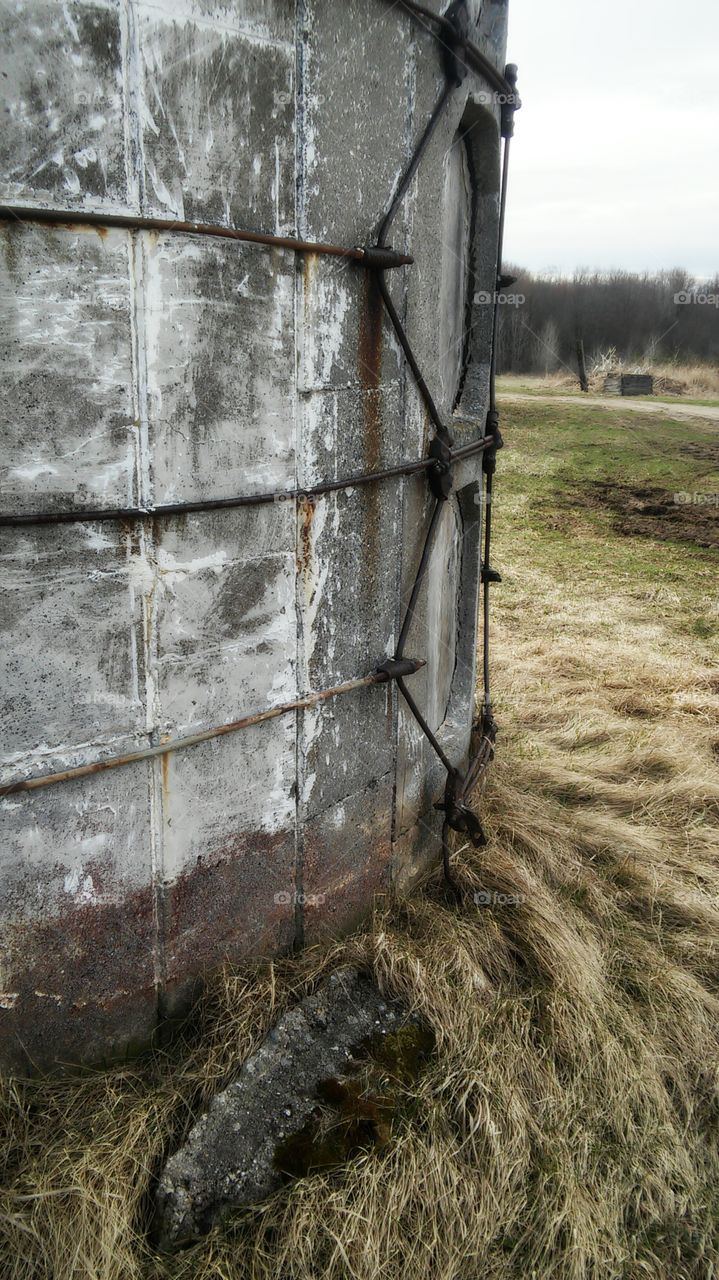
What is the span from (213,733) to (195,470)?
30.3 inches

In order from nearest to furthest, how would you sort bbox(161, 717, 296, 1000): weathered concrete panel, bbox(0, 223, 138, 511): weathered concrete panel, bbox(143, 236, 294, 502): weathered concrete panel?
1. bbox(0, 223, 138, 511): weathered concrete panel
2. bbox(143, 236, 294, 502): weathered concrete panel
3. bbox(161, 717, 296, 1000): weathered concrete panel

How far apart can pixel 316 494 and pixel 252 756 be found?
2.72 ft

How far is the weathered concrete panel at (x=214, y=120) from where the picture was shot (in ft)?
7.95

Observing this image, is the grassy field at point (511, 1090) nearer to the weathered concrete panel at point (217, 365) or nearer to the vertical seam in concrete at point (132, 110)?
the weathered concrete panel at point (217, 365)

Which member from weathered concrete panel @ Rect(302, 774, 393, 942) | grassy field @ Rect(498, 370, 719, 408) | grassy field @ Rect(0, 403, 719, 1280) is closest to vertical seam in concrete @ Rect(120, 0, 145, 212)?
weathered concrete panel @ Rect(302, 774, 393, 942)

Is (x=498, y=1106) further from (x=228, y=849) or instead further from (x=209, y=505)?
(x=209, y=505)

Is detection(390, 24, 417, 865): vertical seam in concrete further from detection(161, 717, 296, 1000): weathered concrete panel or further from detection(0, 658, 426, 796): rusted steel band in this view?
detection(161, 717, 296, 1000): weathered concrete panel

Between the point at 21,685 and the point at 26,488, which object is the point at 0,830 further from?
the point at 26,488

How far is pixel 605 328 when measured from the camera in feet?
113

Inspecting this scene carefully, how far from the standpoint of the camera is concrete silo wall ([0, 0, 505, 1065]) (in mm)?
2377

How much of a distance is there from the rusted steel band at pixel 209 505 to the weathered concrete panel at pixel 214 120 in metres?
0.72

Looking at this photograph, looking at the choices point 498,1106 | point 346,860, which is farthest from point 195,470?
point 498,1106

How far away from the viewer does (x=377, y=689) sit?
11.4 feet

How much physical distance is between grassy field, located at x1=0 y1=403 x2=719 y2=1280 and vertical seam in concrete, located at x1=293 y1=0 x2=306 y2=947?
30 centimetres
